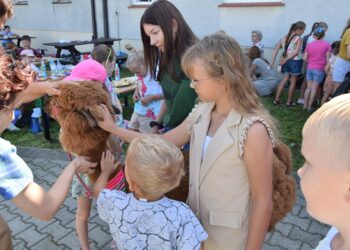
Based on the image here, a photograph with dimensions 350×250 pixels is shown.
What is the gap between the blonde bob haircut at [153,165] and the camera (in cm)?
145

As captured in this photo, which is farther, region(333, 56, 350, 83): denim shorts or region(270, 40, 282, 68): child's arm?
region(270, 40, 282, 68): child's arm

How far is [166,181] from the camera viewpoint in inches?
58.3

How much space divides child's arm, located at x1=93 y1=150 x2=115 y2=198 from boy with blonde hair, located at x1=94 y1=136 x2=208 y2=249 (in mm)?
406

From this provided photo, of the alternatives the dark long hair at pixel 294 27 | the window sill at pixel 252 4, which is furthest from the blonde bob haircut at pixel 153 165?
the window sill at pixel 252 4

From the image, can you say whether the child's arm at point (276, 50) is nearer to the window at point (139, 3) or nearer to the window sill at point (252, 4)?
the window sill at point (252, 4)

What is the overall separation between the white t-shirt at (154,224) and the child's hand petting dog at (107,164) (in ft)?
1.42

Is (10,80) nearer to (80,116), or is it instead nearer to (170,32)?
(80,116)

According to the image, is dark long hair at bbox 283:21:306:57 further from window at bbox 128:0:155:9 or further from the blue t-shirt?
the blue t-shirt

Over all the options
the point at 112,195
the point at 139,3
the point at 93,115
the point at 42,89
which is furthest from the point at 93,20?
the point at 112,195

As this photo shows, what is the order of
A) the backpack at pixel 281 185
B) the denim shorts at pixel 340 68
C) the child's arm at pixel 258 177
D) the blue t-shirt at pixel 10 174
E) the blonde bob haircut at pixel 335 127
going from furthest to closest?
the denim shorts at pixel 340 68, the backpack at pixel 281 185, the child's arm at pixel 258 177, the blue t-shirt at pixel 10 174, the blonde bob haircut at pixel 335 127

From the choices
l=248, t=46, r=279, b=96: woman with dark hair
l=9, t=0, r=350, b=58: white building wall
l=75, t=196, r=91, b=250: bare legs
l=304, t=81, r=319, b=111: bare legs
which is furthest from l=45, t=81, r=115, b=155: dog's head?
l=9, t=0, r=350, b=58: white building wall

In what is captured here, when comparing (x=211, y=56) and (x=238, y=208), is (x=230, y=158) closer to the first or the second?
(x=238, y=208)

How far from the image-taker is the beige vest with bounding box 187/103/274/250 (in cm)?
146

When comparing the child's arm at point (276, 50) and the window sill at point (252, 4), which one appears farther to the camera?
the window sill at point (252, 4)
